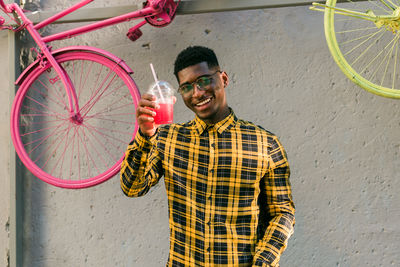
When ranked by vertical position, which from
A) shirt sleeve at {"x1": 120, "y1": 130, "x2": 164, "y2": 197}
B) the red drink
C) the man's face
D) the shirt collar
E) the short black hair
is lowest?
shirt sleeve at {"x1": 120, "y1": 130, "x2": 164, "y2": 197}

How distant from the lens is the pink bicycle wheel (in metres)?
2.18

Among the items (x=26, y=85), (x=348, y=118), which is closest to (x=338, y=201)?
(x=348, y=118)

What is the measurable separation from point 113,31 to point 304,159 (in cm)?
144

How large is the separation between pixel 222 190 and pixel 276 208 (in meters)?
0.23

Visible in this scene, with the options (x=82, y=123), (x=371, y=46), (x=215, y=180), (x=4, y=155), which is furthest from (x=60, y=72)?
(x=371, y=46)

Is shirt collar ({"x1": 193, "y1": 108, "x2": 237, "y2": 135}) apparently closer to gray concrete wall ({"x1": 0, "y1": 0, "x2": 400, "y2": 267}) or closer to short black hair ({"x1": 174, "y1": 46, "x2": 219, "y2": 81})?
short black hair ({"x1": 174, "y1": 46, "x2": 219, "y2": 81})

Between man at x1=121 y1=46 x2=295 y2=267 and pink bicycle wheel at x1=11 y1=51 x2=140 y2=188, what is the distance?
84cm

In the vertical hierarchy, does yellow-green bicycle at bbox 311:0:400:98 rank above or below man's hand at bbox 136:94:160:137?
above

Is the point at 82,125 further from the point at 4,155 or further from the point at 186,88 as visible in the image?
the point at 186,88

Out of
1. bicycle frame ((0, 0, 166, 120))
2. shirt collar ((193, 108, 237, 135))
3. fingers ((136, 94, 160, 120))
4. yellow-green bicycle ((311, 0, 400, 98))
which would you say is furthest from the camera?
yellow-green bicycle ((311, 0, 400, 98))

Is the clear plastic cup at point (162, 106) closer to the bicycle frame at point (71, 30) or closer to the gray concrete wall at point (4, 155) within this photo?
the bicycle frame at point (71, 30)

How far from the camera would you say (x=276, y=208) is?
1348 mm

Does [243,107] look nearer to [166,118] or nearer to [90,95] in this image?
[166,118]

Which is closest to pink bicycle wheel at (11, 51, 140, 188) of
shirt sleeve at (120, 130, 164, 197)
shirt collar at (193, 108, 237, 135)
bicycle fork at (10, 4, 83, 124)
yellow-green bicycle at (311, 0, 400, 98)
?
bicycle fork at (10, 4, 83, 124)
